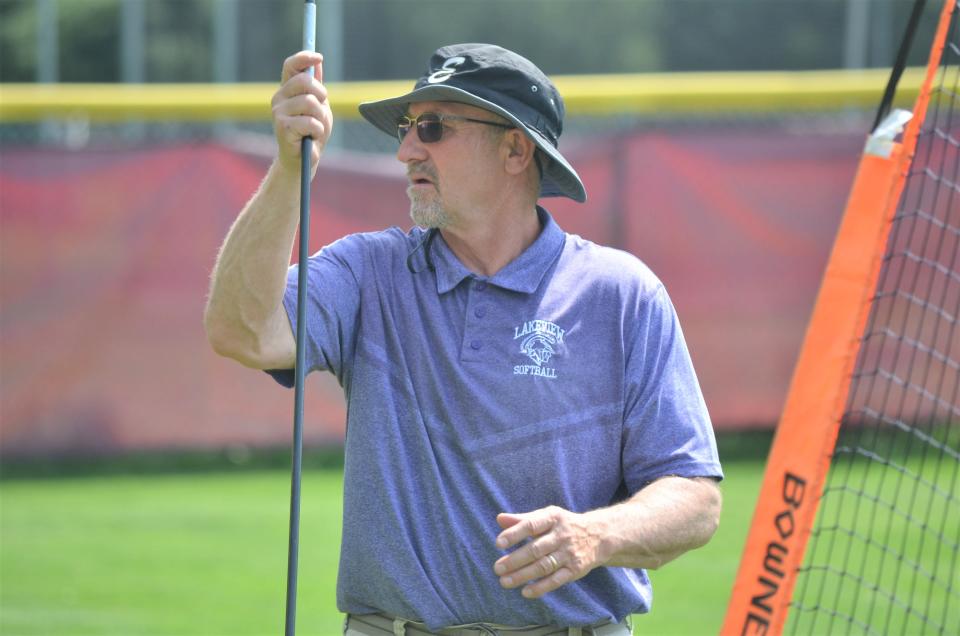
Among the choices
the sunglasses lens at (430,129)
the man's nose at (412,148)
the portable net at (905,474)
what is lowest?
the portable net at (905,474)

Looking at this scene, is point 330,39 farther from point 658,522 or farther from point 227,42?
point 658,522

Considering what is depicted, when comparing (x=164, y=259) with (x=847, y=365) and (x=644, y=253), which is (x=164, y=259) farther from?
(x=847, y=365)

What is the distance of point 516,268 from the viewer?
3.45m

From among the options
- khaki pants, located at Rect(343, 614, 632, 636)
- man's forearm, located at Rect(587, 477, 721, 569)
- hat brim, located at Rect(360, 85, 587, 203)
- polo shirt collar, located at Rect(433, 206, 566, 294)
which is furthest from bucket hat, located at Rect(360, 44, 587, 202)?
khaki pants, located at Rect(343, 614, 632, 636)

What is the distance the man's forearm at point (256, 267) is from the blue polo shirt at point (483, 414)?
165 millimetres

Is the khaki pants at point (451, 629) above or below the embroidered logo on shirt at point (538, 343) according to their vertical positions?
below

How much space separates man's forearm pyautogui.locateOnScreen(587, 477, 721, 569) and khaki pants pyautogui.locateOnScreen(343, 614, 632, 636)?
273 millimetres

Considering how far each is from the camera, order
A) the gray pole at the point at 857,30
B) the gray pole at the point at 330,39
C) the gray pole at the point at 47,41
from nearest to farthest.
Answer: the gray pole at the point at 330,39, the gray pole at the point at 857,30, the gray pole at the point at 47,41

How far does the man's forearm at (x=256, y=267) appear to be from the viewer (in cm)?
310

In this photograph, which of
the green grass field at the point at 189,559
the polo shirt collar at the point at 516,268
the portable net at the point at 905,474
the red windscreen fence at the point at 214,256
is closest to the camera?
the polo shirt collar at the point at 516,268

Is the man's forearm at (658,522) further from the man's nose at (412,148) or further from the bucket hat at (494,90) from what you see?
the man's nose at (412,148)

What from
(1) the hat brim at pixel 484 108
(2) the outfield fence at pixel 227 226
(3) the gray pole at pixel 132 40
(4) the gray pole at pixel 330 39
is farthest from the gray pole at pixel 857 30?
(1) the hat brim at pixel 484 108

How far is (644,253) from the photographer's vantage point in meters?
10.9

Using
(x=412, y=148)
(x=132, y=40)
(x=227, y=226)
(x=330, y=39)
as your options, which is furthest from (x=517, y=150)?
(x=132, y=40)
